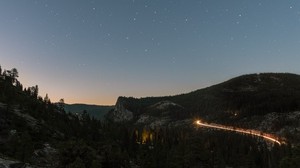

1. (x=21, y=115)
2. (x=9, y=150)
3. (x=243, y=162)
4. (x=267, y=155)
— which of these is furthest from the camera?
(x=267, y=155)

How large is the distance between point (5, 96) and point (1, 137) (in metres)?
56.9

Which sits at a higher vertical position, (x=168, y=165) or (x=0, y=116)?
(x=0, y=116)

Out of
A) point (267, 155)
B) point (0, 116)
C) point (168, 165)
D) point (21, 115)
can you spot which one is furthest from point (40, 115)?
point (267, 155)

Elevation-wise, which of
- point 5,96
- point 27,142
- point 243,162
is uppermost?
point 5,96

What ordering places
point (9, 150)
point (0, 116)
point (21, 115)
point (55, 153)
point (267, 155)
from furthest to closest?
point (267, 155)
point (21, 115)
point (0, 116)
point (55, 153)
point (9, 150)

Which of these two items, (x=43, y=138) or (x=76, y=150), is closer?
(x=76, y=150)

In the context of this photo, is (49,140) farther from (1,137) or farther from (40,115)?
(40,115)

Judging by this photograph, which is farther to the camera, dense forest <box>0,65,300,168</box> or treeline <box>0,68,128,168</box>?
dense forest <box>0,65,300,168</box>

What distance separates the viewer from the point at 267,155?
19000 centimetres

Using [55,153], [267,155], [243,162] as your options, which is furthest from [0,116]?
[267,155]

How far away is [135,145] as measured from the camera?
627 ft

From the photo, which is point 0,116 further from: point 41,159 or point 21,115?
point 41,159

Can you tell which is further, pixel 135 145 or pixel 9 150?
pixel 135 145

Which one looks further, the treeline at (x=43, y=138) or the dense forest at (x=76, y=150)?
the dense forest at (x=76, y=150)
